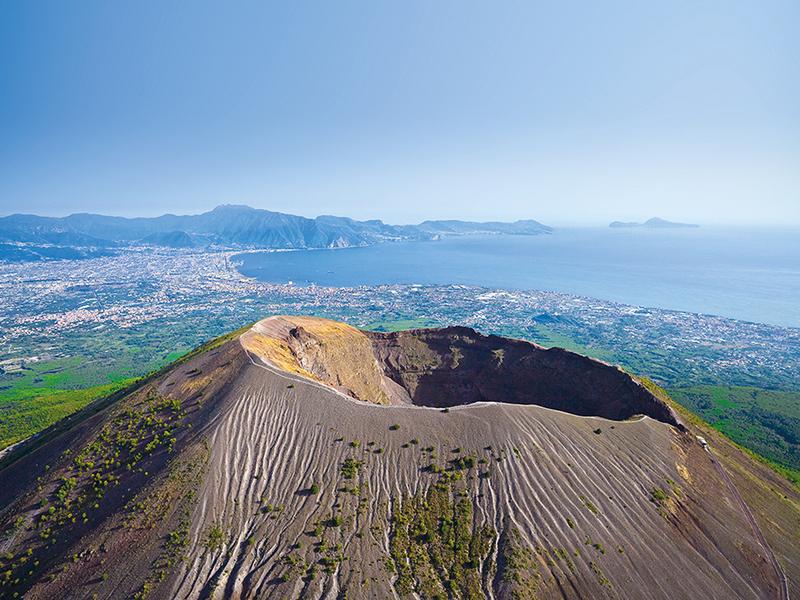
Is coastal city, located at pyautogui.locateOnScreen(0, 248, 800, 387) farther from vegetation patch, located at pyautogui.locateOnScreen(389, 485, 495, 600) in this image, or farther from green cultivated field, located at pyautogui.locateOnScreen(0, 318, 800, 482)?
vegetation patch, located at pyautogui.locateOnScreen(389, 485, 495, 600)

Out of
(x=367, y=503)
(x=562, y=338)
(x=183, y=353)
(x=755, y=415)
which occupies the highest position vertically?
(x=367, y=503)

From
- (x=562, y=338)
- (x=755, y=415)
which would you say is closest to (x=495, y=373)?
(x=755, y=415)

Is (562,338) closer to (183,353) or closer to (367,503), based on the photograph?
(183,353)

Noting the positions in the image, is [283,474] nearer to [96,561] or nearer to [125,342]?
[96,561]

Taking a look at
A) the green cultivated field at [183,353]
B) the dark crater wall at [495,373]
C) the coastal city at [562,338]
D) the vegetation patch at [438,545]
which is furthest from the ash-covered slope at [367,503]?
the coastal city at [562,338]

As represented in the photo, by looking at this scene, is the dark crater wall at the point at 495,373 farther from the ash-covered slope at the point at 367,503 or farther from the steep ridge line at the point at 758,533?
the steep ridge line at the point at 758,533

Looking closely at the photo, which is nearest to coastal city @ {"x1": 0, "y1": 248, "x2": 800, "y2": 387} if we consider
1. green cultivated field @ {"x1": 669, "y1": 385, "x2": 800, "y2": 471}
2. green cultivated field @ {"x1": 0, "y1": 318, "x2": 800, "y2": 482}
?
green cultivated field @ {"x1": 0, "y1": 318, "x2": 800, "y2": 482}
